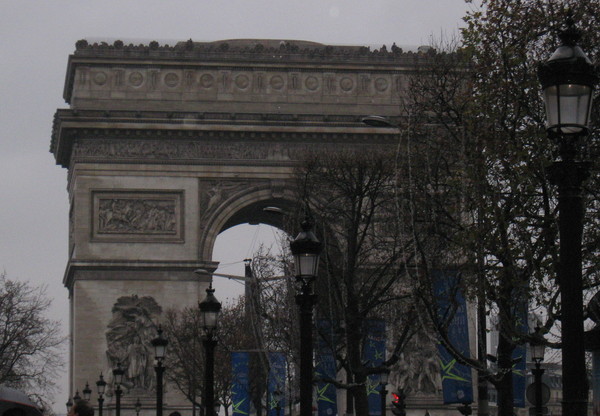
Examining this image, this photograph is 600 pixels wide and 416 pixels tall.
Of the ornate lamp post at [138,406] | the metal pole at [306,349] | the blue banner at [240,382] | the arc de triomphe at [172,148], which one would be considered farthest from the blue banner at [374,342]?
the metal pole at [306,349]

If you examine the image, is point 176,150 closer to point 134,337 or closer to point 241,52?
point 241,52

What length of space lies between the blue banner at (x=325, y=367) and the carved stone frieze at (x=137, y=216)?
1775 centimetres

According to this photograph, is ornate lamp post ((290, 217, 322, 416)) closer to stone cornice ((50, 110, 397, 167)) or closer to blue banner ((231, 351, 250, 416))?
blue banner ((231, 351, 250, 416))

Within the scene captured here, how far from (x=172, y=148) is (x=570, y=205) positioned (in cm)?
5516

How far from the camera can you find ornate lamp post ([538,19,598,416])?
12883mm

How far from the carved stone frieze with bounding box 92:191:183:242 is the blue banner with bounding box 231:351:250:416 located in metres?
9.99

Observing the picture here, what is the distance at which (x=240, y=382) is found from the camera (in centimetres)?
5819

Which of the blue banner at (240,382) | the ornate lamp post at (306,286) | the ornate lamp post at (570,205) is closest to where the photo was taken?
the ornate lamp post at (570,205)

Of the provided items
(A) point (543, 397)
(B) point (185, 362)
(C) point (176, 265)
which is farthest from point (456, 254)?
(B) point (185, 362)

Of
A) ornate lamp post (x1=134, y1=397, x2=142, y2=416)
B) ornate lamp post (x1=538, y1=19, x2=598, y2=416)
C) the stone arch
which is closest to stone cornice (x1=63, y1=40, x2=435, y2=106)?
the stone arch

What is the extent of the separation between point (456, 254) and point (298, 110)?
38383 mm

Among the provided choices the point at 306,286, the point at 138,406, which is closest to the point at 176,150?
the point at 138,406

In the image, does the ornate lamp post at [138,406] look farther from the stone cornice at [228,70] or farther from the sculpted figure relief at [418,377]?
the stone cornice at [228,70]

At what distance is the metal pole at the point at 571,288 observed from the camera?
1290 centimetres
